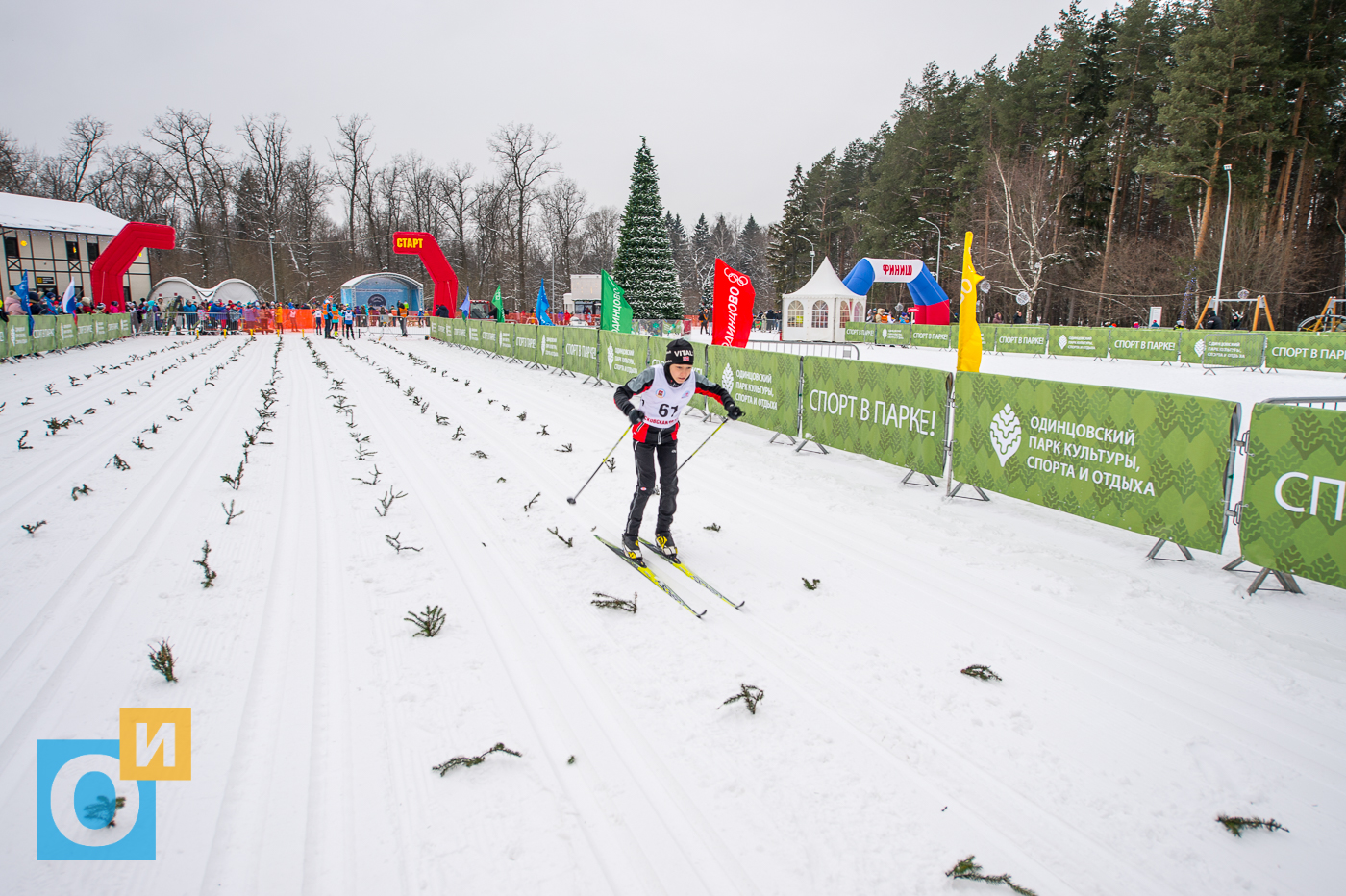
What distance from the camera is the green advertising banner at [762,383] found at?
35.2 feet

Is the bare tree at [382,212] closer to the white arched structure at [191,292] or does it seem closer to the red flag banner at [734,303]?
the white arched structure at [191,292]

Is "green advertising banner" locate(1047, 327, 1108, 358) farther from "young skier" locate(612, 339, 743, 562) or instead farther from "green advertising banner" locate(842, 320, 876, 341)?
"young skier" locate(612, 339, 743, 562)

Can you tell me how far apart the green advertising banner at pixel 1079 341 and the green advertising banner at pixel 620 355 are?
18.4m

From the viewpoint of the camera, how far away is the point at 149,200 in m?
59.1

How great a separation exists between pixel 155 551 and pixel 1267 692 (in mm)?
8178

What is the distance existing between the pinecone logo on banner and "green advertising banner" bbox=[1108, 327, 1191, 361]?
64.3 ft

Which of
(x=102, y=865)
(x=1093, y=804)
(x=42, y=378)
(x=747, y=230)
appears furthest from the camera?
(x=747, y=230)

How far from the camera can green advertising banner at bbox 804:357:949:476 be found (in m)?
8.17

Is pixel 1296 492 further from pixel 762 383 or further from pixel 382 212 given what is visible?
pixel 382 212

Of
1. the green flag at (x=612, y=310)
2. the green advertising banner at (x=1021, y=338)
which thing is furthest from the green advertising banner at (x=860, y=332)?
the green flag at (x=612, y=310)

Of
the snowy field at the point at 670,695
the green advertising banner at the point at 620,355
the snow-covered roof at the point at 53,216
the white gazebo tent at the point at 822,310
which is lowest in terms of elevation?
the snowy field at the point at 670,695

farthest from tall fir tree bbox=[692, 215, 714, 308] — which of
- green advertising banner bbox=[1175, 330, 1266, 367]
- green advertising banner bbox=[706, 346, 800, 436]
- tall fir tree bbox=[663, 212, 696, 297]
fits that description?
green advertising banner bbox=[706, 346, 800, 436]

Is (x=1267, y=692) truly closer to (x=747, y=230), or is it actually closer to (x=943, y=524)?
(x=943, y=524)

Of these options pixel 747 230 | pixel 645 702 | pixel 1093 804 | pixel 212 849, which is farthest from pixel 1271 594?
pixel 747 230
